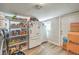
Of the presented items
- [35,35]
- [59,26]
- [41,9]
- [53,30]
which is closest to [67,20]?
[59,26]

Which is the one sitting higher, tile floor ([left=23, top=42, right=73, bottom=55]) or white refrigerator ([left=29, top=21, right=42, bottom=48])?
white refrigerator ([left=29, top=21, right=42, bottom=48])

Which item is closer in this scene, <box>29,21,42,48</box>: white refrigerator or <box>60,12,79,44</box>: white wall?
<box>60,12,79,44</box>: white wall

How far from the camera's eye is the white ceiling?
1.71 m

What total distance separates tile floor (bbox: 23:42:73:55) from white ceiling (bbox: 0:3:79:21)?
0.47m

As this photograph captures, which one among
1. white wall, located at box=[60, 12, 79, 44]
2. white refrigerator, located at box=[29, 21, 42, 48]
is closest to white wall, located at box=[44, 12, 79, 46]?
white wall, located at box=[60, 12, 79, 44]

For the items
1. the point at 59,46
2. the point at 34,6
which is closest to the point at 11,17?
the point at 34,6

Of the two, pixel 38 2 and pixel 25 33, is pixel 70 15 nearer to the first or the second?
pixel 38 2

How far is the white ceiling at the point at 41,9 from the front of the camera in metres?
1.71

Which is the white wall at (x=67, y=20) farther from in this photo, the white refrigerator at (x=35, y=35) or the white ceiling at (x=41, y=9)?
the white refrigerator at (x=35, y=35)

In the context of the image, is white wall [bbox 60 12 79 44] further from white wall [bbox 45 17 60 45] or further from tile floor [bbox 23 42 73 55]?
tile floor [bbox 23 42 73 55]

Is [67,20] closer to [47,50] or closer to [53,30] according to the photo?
[53,30]

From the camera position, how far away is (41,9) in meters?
1.77

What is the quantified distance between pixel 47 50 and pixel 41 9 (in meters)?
0.70

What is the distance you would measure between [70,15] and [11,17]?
0.95 m
